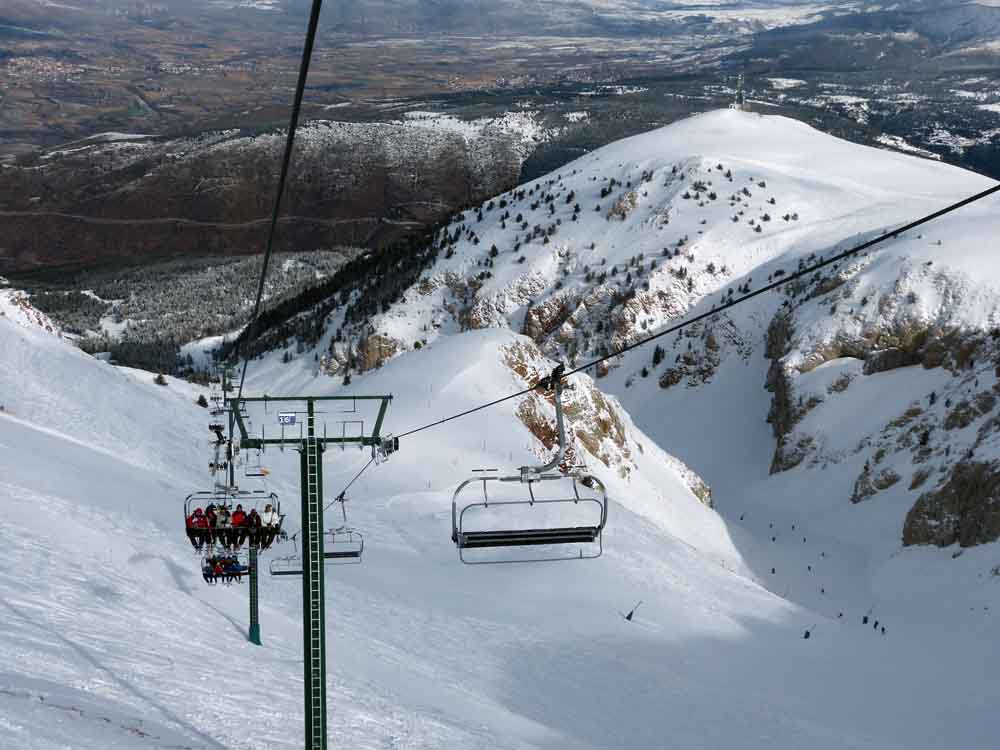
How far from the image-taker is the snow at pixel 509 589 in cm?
1466

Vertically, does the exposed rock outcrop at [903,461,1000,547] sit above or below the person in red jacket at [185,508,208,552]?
below

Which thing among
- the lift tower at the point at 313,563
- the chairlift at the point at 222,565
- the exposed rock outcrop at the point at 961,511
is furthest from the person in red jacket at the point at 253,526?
the exposed rock outcrop at the point at 961,511

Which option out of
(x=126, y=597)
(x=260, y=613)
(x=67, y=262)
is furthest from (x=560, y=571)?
(x=67, y=262)

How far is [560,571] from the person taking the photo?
2505 centimetres

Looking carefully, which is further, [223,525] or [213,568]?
[213,568]

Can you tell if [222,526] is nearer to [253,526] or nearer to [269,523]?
[253,526]

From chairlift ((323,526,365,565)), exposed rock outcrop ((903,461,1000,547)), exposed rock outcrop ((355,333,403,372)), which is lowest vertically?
exposed rock outcrop ((355,333,403,372))

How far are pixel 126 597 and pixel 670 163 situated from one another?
6475 cm

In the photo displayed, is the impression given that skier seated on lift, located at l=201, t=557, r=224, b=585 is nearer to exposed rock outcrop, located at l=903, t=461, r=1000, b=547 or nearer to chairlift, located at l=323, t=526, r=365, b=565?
chairlift, located at l=323, t=526, r=365, b=565

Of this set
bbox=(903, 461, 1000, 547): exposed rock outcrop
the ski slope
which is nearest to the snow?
the ski slope

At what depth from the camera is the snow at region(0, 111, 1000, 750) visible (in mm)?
14664

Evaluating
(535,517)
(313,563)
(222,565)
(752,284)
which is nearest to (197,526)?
(222,565)

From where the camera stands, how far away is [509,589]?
2406 centimetres

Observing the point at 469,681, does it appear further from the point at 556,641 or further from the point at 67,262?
the point at 67,262
